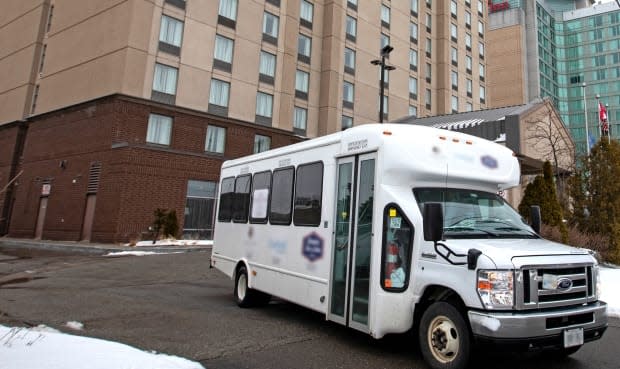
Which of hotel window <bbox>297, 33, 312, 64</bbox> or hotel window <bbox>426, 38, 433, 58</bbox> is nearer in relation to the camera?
hotel window <bbox>297, 33, 312, 64</bbox>

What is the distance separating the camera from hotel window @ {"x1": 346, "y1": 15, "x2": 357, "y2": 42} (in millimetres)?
35688

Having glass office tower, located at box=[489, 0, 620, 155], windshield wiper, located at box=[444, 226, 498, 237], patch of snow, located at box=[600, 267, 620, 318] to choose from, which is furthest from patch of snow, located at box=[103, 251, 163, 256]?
glass office tower, located at box=[489, 0, 620, 155]

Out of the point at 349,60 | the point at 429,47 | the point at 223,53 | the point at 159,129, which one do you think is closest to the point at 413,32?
the point at 429,47

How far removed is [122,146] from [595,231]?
21835mm

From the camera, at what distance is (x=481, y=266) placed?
4.43 metres

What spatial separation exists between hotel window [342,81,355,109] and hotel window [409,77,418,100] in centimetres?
797

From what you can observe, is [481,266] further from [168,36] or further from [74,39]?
[74,39]

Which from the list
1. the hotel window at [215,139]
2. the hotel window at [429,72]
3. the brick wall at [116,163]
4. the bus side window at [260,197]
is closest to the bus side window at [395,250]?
the bus side window at [260,197]

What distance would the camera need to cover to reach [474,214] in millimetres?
5586

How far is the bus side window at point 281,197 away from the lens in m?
7.56

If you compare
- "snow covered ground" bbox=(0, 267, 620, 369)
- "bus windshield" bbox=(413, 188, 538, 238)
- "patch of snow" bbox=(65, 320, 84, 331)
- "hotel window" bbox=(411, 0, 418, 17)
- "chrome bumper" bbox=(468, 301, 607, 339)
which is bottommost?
"patch of snow" bbox=(65, 320, 84, 331)

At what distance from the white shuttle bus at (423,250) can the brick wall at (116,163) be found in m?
16.6

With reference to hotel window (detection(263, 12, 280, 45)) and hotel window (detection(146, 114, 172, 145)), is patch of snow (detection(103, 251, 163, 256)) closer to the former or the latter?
hotel window (detection(146, 114, 172, 145))

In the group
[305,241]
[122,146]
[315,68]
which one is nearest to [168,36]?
[122,146]
